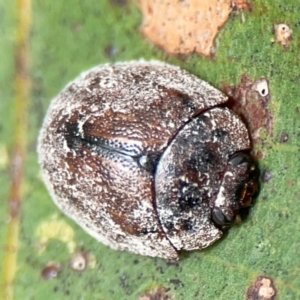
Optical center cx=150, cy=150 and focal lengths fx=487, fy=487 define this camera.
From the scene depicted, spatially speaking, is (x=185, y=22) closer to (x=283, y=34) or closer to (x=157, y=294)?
(x=283, y=34)

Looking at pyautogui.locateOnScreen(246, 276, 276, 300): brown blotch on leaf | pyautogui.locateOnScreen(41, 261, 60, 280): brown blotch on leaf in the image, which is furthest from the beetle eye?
pyautogui.locateOnScreen(41, 261, 60, 280): brown blotch on leaf

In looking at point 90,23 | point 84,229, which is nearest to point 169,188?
point 84,229

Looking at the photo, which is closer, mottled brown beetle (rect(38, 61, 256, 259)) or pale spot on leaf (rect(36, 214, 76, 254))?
mottled brown beetle (rect(38, 61, 256, 259))

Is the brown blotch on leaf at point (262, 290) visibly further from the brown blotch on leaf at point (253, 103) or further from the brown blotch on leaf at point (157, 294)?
the brown blotch on leaf at point (253, 103)

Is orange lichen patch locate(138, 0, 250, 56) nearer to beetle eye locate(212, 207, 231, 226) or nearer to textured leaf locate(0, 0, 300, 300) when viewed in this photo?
textured leaf locate(0, 0, 300, 300)

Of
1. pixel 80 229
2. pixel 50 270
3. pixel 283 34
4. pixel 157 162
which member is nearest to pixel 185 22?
pixel 283 34

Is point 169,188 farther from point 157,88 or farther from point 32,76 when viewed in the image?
point 32,76
